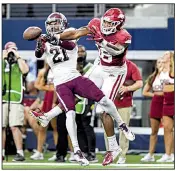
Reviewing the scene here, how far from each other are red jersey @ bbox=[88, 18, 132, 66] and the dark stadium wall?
505 cm

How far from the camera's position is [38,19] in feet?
51.0

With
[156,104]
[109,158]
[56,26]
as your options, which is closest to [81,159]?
[109,158]

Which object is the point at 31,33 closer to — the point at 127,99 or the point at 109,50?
the point at 109,50

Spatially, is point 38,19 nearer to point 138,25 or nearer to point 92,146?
point 138,25

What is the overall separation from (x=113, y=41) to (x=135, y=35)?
5520mm

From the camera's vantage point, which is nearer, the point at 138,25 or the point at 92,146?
the point at 92,146

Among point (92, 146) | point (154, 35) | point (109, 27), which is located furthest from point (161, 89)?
point (109, 27)

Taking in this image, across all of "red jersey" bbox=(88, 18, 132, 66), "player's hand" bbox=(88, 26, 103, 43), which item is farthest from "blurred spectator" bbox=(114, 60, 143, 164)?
"player's hand" bbox=(88, 26, 103, 43)

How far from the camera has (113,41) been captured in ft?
32.8

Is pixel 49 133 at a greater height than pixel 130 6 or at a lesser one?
lesser

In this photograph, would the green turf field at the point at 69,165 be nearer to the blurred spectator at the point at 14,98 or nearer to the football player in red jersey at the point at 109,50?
the blurred spectator at the point at 14,98

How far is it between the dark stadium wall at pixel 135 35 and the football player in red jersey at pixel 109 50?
4943 mm

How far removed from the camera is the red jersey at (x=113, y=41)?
9992 mm

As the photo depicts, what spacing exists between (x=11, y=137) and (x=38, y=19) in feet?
7.45
